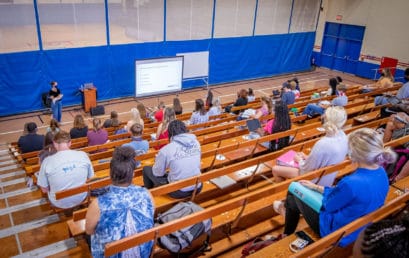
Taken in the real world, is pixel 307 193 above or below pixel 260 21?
below

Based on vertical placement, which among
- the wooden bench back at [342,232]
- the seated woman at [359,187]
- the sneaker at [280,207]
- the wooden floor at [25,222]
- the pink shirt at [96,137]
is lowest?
the wooden floor at [25,222]

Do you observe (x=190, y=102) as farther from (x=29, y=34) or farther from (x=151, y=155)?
(x=151, y=155)

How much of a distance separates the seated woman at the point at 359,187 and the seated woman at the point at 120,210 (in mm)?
1484

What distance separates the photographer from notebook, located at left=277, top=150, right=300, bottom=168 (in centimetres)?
429

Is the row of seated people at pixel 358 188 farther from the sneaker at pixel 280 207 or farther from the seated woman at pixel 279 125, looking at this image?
the seated woman at pixel 279 125

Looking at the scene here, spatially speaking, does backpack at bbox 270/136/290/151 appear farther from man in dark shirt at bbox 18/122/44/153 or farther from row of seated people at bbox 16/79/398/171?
man in dark shirt at bbox 18/122/44/153

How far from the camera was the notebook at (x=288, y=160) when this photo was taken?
429 centimetres

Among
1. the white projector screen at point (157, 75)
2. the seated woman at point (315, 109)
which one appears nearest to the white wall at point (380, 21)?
the seated woman at point (315, 109)

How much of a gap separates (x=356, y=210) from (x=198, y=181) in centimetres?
159

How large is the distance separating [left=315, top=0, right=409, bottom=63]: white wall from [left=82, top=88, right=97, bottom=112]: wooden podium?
12.8 metres

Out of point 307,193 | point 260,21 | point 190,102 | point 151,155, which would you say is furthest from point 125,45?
point 307,193

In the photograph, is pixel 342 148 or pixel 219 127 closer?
pixel 342 148

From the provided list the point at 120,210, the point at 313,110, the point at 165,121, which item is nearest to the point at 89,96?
the point at 165,121

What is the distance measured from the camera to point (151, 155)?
5090mm
